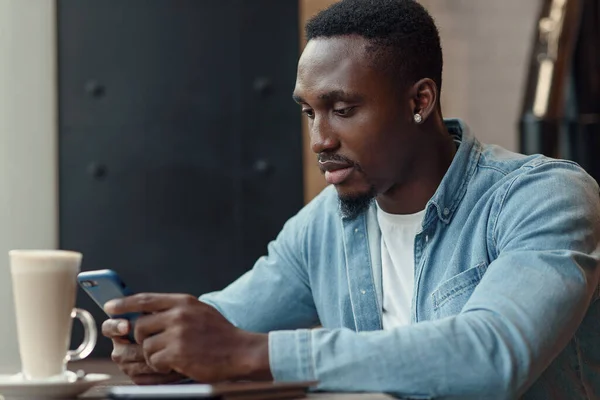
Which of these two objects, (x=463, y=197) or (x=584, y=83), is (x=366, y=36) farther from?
(x=584, y=83)

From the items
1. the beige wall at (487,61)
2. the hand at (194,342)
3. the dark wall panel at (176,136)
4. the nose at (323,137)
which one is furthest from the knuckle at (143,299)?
the beige wall at (487,61)

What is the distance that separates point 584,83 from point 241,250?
1275mm

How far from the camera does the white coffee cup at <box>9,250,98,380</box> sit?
1.15 m

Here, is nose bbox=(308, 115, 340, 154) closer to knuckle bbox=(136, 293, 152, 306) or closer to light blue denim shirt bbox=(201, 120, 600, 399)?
light blue denim shirt bbox=(201, 120, 600, 399)

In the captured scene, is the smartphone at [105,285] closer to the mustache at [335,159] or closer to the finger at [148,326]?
the finger at [148,326]

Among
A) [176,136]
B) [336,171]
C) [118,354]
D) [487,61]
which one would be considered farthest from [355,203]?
[487,61]

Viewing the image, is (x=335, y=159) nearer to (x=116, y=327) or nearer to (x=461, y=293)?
(x=461, y=293)

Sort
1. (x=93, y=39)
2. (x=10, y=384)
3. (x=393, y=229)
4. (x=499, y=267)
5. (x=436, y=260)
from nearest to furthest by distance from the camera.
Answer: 1. (x=10, y=384)
2. (x=499, y=267)
3. (x=436, y=260)
4. (x=393, y=229)
5. (x=93, y=39)

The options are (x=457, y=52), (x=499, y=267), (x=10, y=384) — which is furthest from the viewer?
(x=457, y=52)

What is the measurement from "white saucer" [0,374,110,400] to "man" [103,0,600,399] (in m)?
0.08

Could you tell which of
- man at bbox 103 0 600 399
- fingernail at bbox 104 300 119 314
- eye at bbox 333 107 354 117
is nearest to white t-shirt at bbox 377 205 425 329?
man at bbox 103 0 600 399

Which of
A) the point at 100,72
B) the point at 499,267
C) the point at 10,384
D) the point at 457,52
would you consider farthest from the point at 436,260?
the point at 457,52

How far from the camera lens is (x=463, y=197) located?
5.33 ft

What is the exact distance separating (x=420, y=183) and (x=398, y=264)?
136 millimetres
